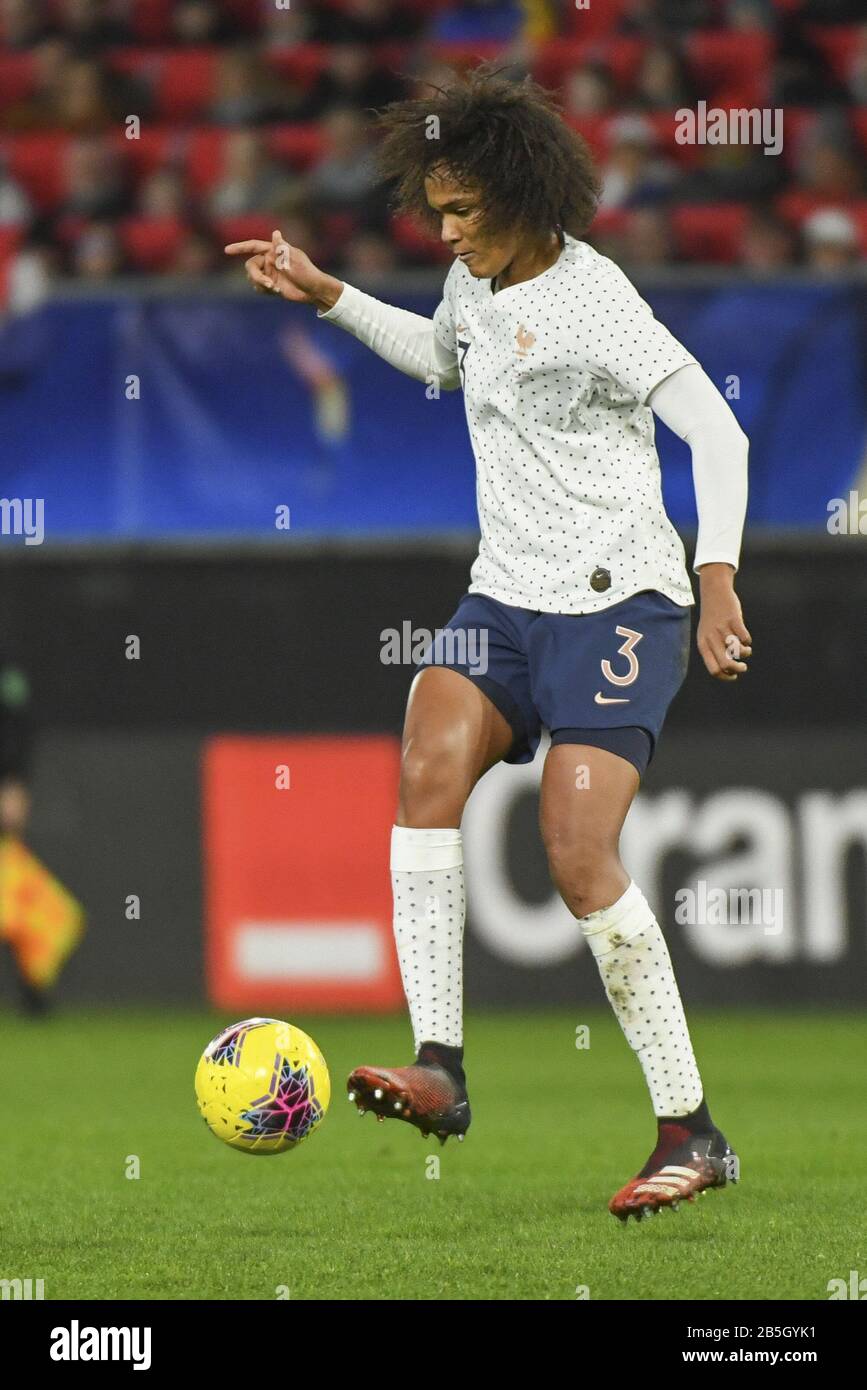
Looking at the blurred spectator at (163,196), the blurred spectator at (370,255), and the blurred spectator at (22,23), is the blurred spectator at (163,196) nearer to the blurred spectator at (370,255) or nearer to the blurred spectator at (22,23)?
the blurred spectator at (370,255)

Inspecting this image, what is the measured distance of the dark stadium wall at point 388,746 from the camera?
31.7 feet

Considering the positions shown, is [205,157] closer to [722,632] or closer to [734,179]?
[734,179]

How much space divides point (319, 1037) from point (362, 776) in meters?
1.36

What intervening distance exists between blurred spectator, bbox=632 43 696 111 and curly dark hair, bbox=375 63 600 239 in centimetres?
753

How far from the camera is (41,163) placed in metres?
12.6

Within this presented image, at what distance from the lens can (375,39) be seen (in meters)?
13.1

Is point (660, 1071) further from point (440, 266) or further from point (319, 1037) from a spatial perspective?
point (440, 266)

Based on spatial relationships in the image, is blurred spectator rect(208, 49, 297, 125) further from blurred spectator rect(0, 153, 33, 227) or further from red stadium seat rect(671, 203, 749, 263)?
red stadium seat rect(671, 203, 749, 263)

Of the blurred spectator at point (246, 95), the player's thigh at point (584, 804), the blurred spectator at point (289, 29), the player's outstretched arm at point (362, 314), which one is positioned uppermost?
the blurred spectator at point (289, 29)

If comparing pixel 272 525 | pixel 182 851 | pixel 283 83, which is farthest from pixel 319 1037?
pixel 283 83

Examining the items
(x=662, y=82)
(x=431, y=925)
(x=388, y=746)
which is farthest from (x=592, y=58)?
(x=431, y=925)

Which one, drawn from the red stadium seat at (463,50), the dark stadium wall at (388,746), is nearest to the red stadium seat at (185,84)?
the red stadium seat at (463,50)

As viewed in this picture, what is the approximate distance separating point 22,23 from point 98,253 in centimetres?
234

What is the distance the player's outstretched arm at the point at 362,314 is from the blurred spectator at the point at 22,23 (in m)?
8.68
